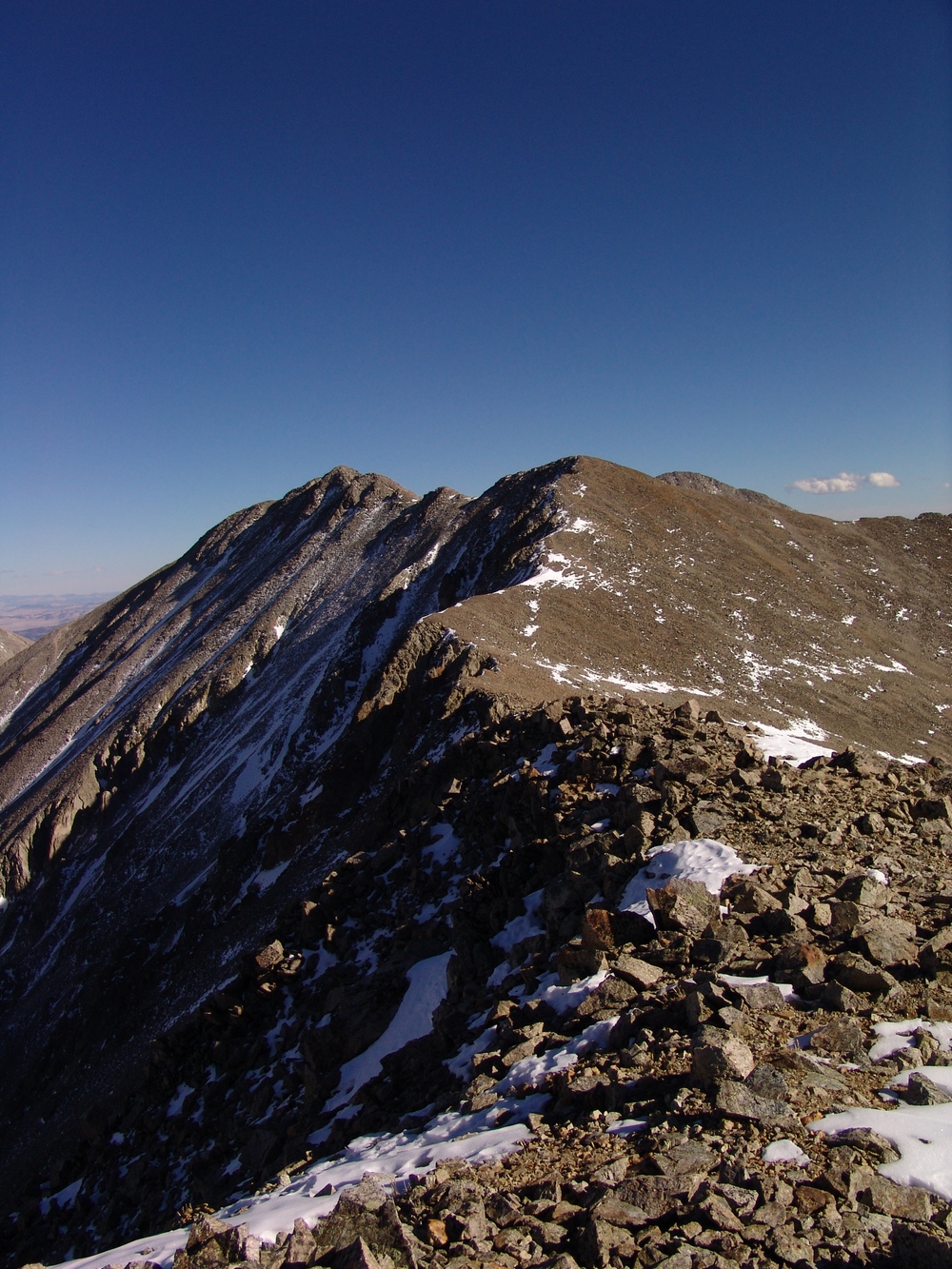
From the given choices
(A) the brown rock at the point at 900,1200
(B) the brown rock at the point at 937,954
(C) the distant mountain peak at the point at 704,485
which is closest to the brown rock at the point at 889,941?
(B) the brown rock at the point at 937,954

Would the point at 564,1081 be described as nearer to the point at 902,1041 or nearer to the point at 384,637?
the point at 902,1041

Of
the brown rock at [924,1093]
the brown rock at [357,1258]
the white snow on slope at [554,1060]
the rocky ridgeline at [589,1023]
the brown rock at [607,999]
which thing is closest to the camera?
→ the brown rock at [357,1258]

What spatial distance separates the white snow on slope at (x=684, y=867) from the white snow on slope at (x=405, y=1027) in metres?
4.20

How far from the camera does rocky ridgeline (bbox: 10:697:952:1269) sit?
16.2ft

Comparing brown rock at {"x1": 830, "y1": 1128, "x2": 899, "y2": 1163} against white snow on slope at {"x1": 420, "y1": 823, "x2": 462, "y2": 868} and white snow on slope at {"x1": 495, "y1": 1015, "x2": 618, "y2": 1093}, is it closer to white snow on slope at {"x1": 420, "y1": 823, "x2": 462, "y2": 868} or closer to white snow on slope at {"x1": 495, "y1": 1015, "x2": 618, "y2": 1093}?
white snow on slope at {"x1": 495, "y1": 1015, "x2": 618, "y2": 1093}

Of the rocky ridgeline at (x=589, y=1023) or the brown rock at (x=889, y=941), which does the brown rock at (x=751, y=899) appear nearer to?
the rocky ridgeline at (x=589, y=1023)

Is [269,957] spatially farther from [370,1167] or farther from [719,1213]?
[719,1213]

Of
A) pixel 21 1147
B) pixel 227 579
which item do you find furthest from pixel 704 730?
pixel 227 579

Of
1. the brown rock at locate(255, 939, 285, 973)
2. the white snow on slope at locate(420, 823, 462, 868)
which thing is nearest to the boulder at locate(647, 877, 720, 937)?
the white snow on slope at locate(420, 823, 462, 868)

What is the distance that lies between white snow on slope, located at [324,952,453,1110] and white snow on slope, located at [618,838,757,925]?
420 centimetres

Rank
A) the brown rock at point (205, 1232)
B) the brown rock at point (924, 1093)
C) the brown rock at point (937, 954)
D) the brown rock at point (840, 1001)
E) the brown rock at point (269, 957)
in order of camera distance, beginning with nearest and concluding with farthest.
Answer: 1. the brown rock at point (924, 1093)
2. the brown rock at point (205, 1232)
3. the brown rock at point (840, 1001)
4. the brown rock at point (937, 954)
5. the brown rock at point (269, 957)

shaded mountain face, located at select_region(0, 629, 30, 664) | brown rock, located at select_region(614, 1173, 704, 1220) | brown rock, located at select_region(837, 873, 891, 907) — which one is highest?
brown rock, located at select_region(837, 873, 891, 907)

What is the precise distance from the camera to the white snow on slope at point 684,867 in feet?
31.1

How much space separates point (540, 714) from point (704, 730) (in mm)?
4512
